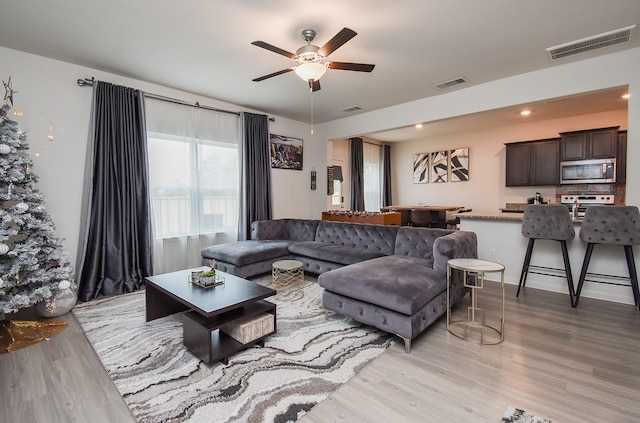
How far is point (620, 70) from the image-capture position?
310 cm

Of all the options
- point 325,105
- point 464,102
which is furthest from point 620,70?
point 325,105

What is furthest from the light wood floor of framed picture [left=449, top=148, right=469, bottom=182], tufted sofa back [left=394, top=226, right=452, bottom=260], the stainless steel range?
framed picture [left=449, top=148, right=469, bottom=182]

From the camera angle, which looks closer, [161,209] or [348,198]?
[161,209]

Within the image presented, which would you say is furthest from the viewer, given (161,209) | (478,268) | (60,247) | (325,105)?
(325,105)

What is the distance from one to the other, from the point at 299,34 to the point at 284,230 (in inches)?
124

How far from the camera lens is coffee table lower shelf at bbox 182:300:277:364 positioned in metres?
2.07

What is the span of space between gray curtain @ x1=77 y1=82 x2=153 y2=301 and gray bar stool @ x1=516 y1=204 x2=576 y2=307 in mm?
4819

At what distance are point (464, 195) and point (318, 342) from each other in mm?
6269

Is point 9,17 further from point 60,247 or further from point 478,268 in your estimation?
point 478,268

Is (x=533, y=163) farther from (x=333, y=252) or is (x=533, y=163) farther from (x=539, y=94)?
(x=333, y=252)

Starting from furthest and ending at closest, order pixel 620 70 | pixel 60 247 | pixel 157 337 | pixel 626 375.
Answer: pixel 620 70, pixel 60 247, pixel 157 337, pixel 626 375

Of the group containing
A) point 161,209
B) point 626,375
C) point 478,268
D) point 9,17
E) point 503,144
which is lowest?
point 626,375

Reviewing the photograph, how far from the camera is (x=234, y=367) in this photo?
81.7 inches

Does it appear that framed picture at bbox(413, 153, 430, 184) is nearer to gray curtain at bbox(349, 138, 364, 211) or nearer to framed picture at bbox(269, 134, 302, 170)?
gray curtain at bbox(349, 138, 364, 211)
